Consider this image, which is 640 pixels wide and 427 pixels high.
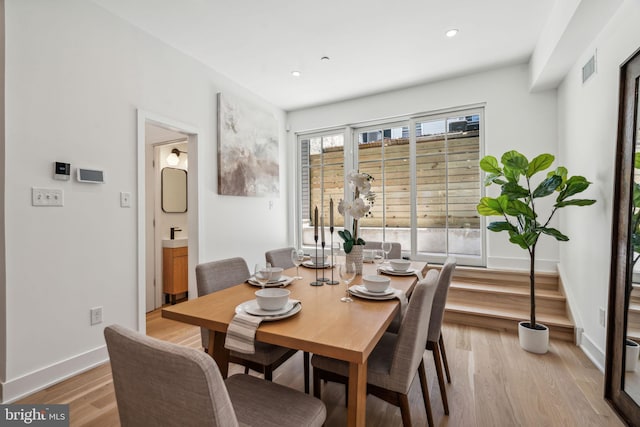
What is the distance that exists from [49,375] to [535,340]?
364 cm

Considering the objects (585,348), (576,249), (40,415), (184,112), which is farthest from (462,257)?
(40,415)

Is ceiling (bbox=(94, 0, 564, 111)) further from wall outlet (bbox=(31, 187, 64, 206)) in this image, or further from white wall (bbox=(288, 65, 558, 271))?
wall outlet (bbox=(31, 187, 64, 206))

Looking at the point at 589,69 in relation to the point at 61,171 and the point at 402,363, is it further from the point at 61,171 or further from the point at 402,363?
the point at 61,171

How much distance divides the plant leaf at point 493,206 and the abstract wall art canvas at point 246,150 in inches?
104

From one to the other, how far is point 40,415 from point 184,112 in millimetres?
2536

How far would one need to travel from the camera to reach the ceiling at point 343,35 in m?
2.32

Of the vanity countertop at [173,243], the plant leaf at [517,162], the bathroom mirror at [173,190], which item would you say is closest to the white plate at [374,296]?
the plant leaf at [517,162]

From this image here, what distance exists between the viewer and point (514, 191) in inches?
96.3

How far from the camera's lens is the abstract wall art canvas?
3.36 meters

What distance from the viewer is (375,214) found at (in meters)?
4.24

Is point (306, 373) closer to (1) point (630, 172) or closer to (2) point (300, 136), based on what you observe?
(1) point (630, 172)

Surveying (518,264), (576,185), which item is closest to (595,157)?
(576,185)

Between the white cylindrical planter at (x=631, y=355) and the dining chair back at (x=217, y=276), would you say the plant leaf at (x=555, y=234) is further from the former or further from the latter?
the dining chair back at (x=217, y=276)

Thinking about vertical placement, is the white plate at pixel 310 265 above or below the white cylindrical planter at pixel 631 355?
above
